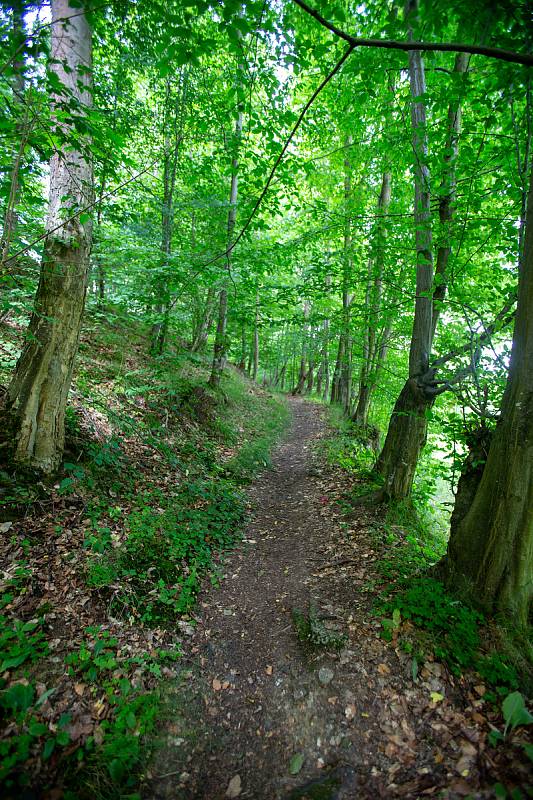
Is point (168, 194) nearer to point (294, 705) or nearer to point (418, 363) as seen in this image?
point (418, 363)

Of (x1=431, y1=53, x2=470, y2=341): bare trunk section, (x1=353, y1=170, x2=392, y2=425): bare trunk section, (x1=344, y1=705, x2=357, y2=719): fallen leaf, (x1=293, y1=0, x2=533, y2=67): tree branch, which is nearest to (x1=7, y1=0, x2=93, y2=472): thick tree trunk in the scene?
(x1=293, y1=0, x2=533, y2=67): tree branch

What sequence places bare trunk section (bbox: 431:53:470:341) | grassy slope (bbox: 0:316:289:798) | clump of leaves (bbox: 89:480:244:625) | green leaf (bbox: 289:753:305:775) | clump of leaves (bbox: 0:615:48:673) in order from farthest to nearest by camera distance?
bare trunk section (bbox: 431:53:470:341)
clump of leaves (bbox: 89:480:244:625)
clump of leaves (bbox: 0:615:48:673)
green leaf (bbox: 289:753:305:775)
grassy slope (bbox: 0:316:289:798)

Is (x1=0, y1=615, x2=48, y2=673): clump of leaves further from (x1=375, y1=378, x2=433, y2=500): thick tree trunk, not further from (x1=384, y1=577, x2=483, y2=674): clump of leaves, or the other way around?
(x1=375, y1=378, x2=433, y2=500): thick tree trunk

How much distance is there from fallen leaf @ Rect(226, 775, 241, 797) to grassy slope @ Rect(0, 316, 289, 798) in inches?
26.4

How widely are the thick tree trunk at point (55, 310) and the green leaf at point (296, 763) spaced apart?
406 cm

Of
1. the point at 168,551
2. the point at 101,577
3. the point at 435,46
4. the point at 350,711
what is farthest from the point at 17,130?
the point at 350,711

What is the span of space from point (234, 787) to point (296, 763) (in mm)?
477

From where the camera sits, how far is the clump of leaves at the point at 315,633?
3.48 metres

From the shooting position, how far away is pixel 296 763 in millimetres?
2570

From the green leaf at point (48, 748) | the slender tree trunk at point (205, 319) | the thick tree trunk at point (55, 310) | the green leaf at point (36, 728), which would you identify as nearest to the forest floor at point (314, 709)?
the green leaf at point (48, 748)

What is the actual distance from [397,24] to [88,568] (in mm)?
6122

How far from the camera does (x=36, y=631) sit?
301 cm

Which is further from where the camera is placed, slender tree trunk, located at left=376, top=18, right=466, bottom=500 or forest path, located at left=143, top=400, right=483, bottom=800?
slender tree trunk, located at left=376, top=18, right=466, bottom=500

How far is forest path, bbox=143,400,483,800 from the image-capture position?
244 centimetres
